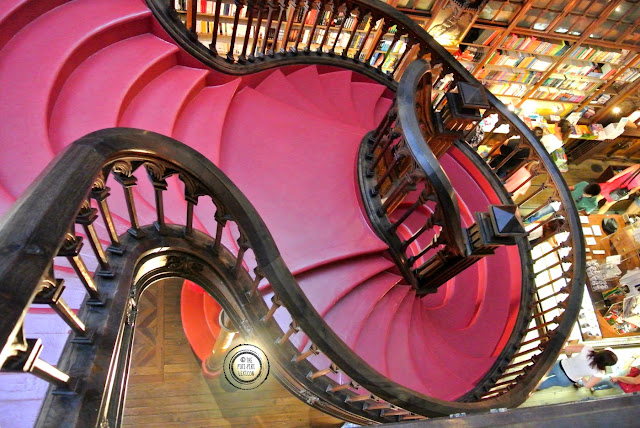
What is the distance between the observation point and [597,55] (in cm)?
577

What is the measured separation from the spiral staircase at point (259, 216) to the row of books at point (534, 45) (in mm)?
1705

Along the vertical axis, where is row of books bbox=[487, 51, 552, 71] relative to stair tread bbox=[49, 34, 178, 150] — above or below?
above

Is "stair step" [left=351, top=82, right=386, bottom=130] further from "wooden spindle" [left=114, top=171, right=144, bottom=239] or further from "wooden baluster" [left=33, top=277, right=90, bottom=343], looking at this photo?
"wooden baluster" [left=33, top=277, right=90, bottom=343]

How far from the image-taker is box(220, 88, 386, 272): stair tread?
3.10m

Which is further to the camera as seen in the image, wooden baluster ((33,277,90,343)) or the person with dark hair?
the person with dark hair

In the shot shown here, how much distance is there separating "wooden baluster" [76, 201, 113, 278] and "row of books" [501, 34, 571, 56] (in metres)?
5.38

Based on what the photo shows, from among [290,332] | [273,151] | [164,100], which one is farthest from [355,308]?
[164,100]

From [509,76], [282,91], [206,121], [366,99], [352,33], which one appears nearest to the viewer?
[206,121]

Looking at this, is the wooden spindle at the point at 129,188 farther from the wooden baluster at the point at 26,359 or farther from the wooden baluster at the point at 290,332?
the wooden baluster at the point at 290,332

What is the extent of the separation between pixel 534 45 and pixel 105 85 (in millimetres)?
5124

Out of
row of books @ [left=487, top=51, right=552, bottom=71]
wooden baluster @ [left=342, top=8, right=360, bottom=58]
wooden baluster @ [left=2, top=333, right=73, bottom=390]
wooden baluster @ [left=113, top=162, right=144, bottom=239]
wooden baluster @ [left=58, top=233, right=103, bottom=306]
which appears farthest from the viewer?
row of books @ [left=487, top=51, right=552, bottom=71]

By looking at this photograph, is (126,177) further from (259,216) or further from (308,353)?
(308,353)

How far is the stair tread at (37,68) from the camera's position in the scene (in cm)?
206

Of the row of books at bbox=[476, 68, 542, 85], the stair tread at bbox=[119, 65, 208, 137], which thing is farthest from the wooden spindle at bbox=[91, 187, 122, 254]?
the row of books at bbox=[476, 68, 542, 85]
